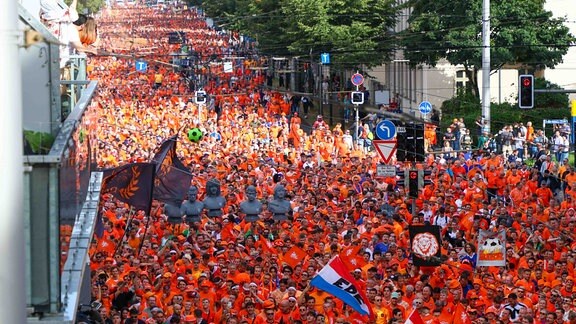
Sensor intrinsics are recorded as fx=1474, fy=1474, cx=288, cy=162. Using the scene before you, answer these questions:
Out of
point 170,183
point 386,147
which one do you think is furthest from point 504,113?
point 170,183

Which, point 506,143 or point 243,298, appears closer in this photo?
point 243,298

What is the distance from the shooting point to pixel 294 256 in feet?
61.8

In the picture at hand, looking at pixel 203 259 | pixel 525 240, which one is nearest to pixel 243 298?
pixel 203 259

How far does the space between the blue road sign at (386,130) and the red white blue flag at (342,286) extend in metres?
9.07

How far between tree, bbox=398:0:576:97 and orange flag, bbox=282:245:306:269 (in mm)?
31057

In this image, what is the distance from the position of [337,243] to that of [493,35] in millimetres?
33039

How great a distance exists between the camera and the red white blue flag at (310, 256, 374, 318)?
1530cm

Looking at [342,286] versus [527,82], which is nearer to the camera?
[342,286]

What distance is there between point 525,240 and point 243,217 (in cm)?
466

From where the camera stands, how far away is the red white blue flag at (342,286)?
15297mm

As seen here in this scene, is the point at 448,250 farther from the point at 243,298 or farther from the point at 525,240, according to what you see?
the point at 243,298

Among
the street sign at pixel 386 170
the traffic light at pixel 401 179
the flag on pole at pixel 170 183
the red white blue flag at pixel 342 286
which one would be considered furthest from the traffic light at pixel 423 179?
the red white blue flag at pixel 342 286

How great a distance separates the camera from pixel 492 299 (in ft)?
53.6

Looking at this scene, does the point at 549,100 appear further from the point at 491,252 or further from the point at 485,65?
the point at 491,252
